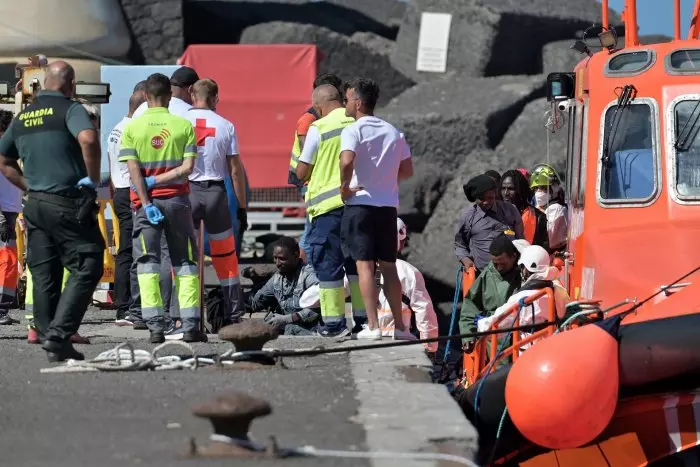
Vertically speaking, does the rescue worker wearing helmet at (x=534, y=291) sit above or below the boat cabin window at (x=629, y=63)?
below

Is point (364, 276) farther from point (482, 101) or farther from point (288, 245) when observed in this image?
point (482, 101)

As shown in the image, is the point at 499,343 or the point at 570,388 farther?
the point at 499,343

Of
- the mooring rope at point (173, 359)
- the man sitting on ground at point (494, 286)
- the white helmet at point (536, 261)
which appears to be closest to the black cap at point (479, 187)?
the man sitting on ground at point (494, 286)

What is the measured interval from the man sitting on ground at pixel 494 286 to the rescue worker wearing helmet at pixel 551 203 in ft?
8.42

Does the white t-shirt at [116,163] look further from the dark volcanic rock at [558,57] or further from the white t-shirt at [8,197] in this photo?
the dark volcanic rock at [558,57]

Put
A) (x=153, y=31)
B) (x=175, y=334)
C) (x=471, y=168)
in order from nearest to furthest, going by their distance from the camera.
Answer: (x=175, y=334) → (x=471, y=168) → (x=153, y=31)

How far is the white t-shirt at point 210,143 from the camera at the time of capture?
36.2ft

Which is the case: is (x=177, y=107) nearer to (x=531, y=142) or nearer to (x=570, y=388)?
(x=570, y=388)

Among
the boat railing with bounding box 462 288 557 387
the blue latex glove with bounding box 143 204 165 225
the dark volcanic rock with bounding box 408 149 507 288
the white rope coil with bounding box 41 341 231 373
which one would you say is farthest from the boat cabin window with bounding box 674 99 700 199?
the dark volcanic rock with bounding box 408 149 507 288

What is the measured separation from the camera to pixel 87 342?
34.1 feet

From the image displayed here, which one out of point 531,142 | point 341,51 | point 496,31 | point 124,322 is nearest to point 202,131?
point 124,322

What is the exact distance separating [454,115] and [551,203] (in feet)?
33.8

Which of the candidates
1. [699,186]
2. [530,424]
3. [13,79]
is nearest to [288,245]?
[699,186]

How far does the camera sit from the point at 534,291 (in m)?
10.4
